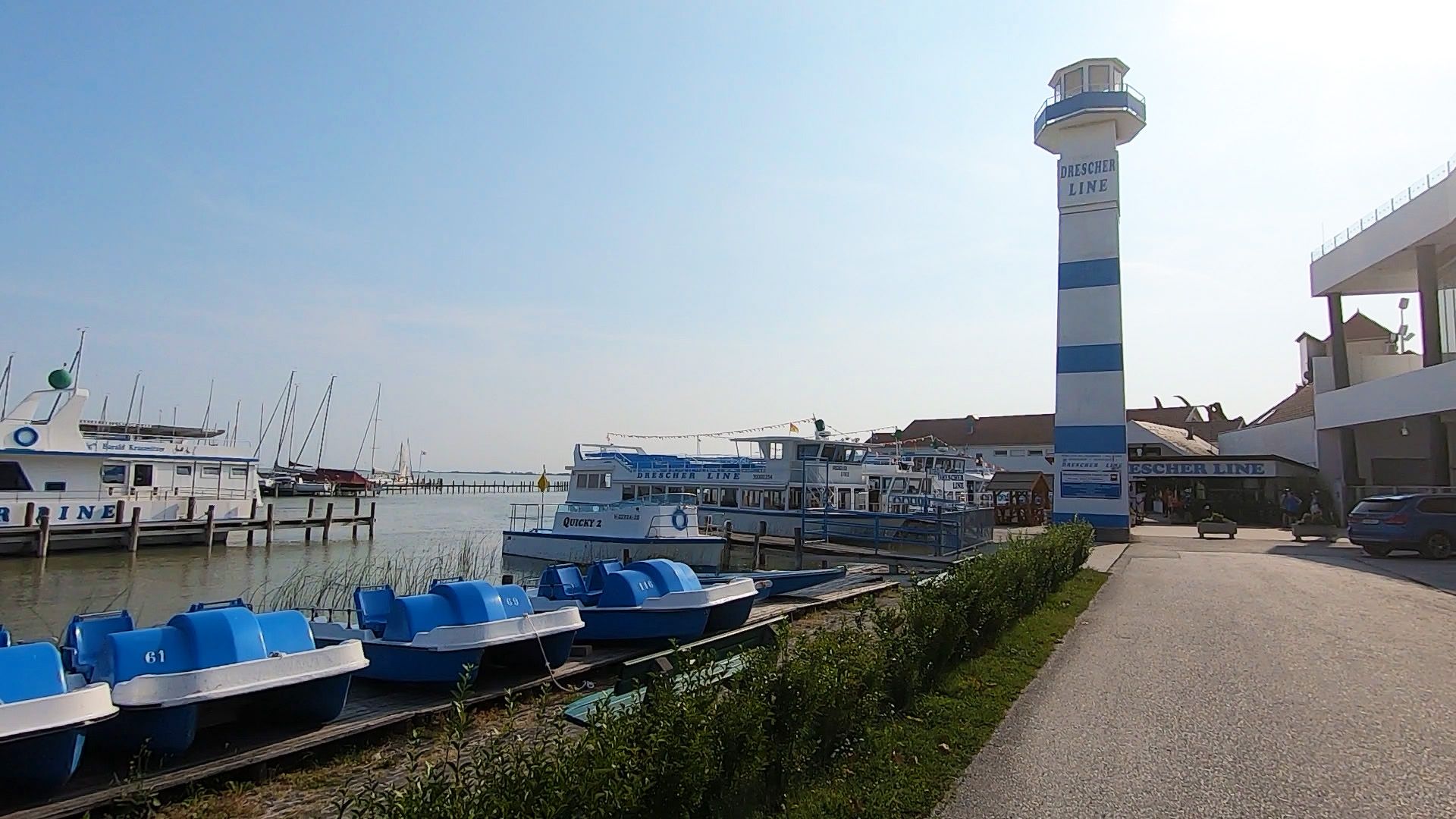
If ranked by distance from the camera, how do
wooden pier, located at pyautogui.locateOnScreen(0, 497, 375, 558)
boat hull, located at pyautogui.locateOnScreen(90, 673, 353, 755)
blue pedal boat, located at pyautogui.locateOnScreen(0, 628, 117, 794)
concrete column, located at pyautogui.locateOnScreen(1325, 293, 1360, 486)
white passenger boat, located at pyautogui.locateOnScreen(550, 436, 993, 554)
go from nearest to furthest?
blue pedal boat, located at pyautogui.locateOnScreen(0, 628, 117, 794)
boat hull, located at pyautogui.locateOnScreen(90, 673, 353, 755)
white passenger boat, located at pyautogui.locateOnScreen(550, 436, 993, 554)
wooden pier, located at pyautogui.locateOnScreen(0, 497, 375, 558)
concrete column, located at pyautogui.locateOnScreen(1325, 293, 1360, 486)

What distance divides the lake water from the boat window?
2.45 meters

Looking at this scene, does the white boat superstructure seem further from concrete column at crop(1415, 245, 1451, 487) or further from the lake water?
concrete column at crop(1415, 245, 1451, 487)

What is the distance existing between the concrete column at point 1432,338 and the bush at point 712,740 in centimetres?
3200

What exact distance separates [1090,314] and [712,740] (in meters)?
29.9

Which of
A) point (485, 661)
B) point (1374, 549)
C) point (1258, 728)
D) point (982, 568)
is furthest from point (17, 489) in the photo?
point (1374, 549)

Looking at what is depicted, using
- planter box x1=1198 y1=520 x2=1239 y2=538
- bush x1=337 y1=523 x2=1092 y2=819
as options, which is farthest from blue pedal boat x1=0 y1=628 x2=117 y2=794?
planter box x1=1198 y1=520 x2=1239 y2=538

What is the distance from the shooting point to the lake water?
22141mm

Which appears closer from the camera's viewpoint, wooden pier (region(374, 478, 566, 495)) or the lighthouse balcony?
the lighthouse balcony

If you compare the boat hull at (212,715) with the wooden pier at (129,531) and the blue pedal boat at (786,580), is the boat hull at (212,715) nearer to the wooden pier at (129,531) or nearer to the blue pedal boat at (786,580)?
the blue pedal boat at (786,580)

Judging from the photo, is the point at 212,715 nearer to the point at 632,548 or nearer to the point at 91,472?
the point at 632,548

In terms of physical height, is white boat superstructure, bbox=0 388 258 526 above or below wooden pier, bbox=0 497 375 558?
above

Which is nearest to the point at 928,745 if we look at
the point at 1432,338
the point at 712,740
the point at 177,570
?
the point at 712,740

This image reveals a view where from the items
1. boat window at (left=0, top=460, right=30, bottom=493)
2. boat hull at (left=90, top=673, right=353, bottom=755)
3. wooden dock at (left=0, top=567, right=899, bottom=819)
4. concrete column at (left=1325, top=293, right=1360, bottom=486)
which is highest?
concrete column at (left=1325, top=293, right=1360, bottom=486)

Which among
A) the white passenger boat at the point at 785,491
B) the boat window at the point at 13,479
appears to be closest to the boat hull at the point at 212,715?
the white passenger boat at the point at 785,491
